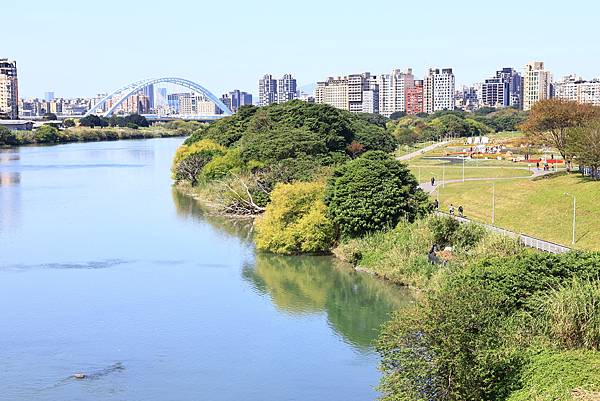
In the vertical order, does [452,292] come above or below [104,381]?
above

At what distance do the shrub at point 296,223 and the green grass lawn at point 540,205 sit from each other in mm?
7495

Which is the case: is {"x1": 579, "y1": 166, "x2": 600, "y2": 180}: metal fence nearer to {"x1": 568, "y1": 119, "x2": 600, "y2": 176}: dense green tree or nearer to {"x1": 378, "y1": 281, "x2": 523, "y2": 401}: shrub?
{"x1": 568, "y1": 119, "x2": 600, "y2": 176}: dense green tree

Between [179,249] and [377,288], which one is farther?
[179,249]

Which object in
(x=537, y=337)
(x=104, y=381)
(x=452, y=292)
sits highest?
(x=452, y=292)

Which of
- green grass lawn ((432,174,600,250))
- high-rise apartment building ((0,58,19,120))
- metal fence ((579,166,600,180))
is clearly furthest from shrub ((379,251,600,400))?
high-rise apartment building ((0,58,19,120))

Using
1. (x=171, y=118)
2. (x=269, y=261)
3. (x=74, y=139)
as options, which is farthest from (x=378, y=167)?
(x=171, y=118)

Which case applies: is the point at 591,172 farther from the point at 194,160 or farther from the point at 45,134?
the point at 45,134

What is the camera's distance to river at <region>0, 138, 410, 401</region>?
20562mm

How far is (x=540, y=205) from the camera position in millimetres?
37125

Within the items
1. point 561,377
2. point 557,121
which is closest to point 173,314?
point 561,377

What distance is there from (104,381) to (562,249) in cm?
1550

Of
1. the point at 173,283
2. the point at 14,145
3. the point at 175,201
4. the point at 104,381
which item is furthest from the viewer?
the point at 14,145

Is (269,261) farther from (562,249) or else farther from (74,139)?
(74,139)

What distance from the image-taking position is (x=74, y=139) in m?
130
